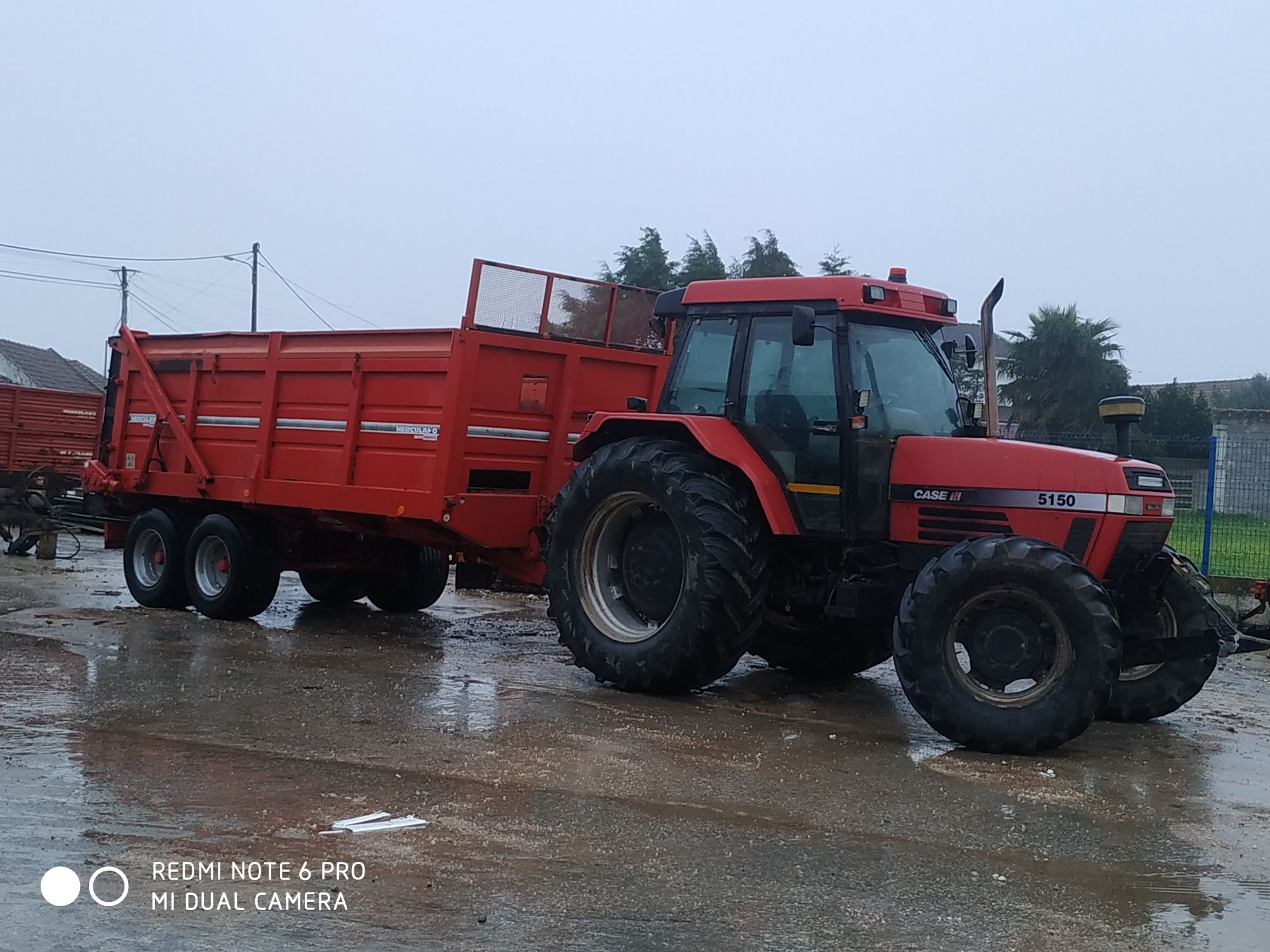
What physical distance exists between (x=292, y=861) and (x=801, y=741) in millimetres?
3092

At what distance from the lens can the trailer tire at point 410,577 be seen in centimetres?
1181

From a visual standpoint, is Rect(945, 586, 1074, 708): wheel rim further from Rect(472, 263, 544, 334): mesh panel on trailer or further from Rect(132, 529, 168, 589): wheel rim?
Rect(132, 529, 168, 589): wheel rim

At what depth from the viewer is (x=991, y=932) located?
4203mm

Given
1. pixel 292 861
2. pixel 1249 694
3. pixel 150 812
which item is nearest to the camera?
pixel 292 861

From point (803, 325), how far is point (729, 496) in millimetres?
1108

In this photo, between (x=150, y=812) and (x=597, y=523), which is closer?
(x=150, y=812)

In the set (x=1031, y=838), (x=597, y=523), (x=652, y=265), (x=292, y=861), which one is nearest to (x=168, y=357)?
(x=597, y=523)

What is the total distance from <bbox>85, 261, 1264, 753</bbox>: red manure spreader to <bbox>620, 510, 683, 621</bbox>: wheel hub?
0.02 m

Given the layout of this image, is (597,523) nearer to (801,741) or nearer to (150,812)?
(801,741)

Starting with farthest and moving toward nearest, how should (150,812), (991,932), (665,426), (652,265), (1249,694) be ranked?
(652,265) → (1249,694) → (665,426) → (150,812) → (991,932)

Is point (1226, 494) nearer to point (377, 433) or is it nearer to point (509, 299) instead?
point (509, 299)

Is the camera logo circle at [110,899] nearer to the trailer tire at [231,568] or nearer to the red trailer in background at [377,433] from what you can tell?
the red trailer in background at [377,433]

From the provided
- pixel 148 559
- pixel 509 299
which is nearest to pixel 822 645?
pixel 509 299

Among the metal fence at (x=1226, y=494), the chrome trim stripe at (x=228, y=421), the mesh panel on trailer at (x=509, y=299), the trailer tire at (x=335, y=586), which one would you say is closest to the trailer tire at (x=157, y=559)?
the chrome trim stripe at (x=228, y=421)
